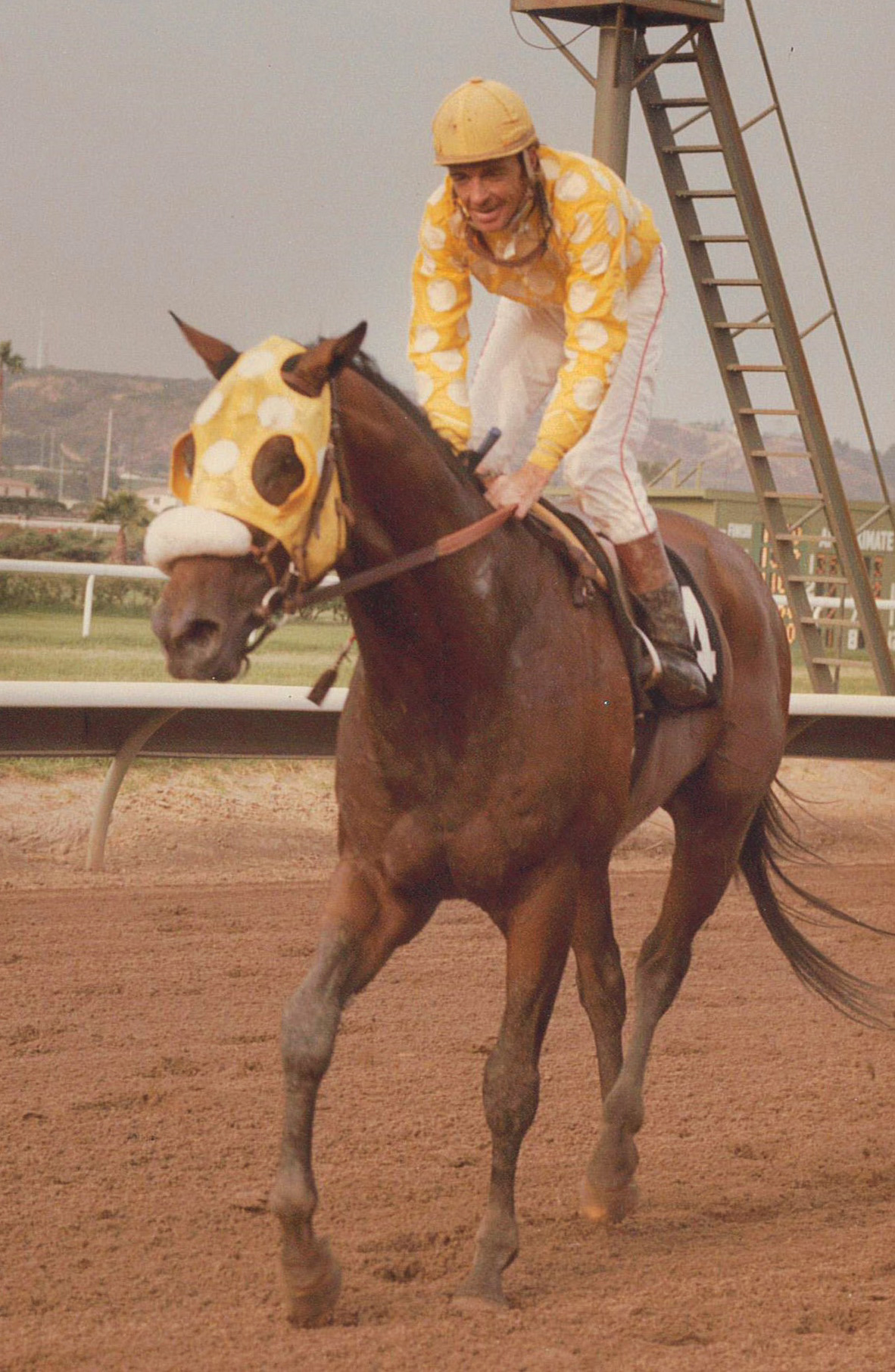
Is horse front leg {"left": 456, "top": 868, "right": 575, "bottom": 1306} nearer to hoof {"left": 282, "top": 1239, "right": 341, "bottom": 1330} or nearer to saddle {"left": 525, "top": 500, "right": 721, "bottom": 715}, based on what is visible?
hoof {"left": 282, "top": 1239, "right": 341, "bottom": 1330}

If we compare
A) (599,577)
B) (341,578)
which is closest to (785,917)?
(599,577)

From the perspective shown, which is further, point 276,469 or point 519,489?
point 519,489

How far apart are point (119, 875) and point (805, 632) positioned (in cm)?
494

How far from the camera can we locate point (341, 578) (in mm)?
2805

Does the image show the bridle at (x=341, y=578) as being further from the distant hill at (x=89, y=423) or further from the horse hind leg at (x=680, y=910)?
the distant hill at (x=89, y=423)

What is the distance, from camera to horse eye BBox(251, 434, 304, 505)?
2.47 m

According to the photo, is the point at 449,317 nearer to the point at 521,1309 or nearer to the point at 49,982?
the point at 521,1309

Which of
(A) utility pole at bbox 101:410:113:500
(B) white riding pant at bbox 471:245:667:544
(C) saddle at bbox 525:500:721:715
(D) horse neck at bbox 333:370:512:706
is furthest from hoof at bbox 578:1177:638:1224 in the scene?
(A) utility pole at bbox 101:410:113:500

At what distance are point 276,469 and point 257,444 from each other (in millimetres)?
50

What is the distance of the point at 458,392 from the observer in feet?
10.7

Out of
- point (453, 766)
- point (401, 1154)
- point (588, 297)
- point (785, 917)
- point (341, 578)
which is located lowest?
point (401, 1154)

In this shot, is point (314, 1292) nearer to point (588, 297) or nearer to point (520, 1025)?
point (520, 1025)

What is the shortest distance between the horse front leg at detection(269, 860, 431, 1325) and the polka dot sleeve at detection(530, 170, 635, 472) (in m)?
0.91

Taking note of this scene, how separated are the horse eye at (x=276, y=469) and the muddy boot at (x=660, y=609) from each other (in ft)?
4.02
